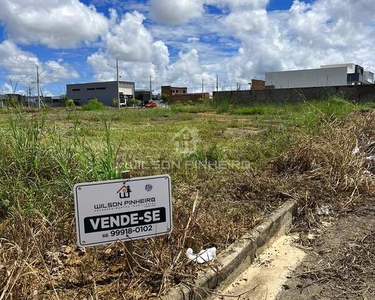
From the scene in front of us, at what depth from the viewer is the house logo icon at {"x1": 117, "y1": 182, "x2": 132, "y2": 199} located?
165cm

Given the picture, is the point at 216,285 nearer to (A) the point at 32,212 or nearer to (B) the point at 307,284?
(B) the point at 307,284

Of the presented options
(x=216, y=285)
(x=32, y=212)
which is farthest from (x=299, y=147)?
(x=32, y=212)

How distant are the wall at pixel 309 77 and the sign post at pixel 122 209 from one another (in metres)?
39.8

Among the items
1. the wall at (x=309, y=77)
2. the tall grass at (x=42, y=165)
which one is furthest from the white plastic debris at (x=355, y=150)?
the wall at (x=309, y=77)

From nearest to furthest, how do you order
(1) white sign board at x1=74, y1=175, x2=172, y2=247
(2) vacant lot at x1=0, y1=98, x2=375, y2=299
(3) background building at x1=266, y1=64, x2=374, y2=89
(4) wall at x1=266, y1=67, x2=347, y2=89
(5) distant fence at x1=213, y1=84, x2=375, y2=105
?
(1) white sign board at x1=74, y1=175, x2=172, y2=247 → (2) vacant lot at x1=0, y1=98, x2=375, y2=299 → (5) distant fence at x1=213, y1=84, x2=375, y2=105 → (3) background building at x1=266, y1=64, x2=374, y2=89 → (4) wall at x1=266, y1=67, x2=347, y2=89

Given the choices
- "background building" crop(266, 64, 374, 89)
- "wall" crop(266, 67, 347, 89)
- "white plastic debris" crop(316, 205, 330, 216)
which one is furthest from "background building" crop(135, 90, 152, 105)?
"white plastic debris" crop(316, 205, 330, 216)

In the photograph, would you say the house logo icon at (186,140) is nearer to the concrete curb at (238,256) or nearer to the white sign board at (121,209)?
the concrete curb at (238,256)

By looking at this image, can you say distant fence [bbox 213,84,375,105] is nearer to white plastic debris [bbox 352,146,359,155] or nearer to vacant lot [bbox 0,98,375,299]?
white plastic debris [bbox 352,146,359,155]

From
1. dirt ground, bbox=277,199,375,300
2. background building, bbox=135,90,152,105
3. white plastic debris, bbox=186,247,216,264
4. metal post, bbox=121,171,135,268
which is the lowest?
dirt ground, bbox=277,199,375,300

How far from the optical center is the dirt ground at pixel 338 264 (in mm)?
1892

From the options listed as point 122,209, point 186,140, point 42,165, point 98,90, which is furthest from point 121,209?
point 98,90

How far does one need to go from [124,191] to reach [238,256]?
0.89 m

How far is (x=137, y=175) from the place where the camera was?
10.5 ft

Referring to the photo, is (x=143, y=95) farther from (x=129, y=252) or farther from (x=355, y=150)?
(x=129, y=252)
